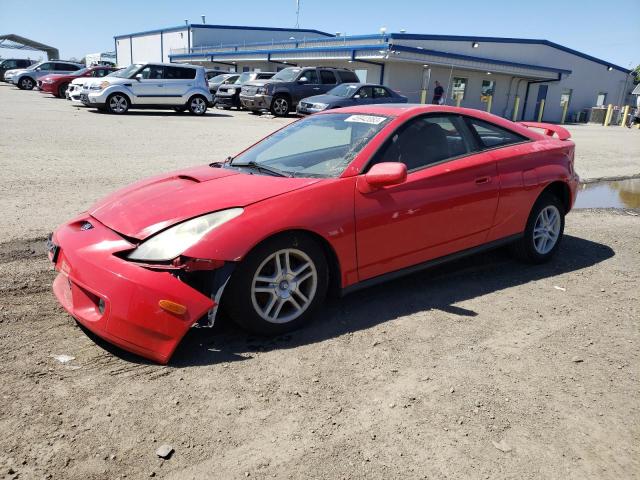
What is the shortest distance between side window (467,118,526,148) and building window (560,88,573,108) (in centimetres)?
3872

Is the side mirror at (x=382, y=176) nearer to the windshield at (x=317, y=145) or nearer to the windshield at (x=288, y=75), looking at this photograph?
the windshield at (x=317, y=145)

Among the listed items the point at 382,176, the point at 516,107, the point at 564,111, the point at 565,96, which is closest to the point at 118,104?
the point at 382,176

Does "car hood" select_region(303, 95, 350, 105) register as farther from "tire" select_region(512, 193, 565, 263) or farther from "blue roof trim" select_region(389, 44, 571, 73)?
"tire" select_region(512, 193, 565, 263)

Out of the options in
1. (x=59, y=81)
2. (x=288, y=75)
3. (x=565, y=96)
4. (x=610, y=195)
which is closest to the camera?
(x=610, y=195)

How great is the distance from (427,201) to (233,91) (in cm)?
2205

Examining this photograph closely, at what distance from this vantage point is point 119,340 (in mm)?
2877

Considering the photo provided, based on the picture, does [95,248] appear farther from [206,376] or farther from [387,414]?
[387,414]

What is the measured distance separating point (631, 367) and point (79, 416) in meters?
3.14

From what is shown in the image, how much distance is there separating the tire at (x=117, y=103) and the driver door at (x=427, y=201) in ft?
55.4

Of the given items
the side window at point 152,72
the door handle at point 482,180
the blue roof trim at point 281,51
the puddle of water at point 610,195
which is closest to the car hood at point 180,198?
the door handle at point 482,180

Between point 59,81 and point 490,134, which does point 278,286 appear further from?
point 59,81

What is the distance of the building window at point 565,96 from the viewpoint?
38688 millimetres

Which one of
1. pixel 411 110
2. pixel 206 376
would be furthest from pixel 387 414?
pixel 411 110

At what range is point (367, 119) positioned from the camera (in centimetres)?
409
